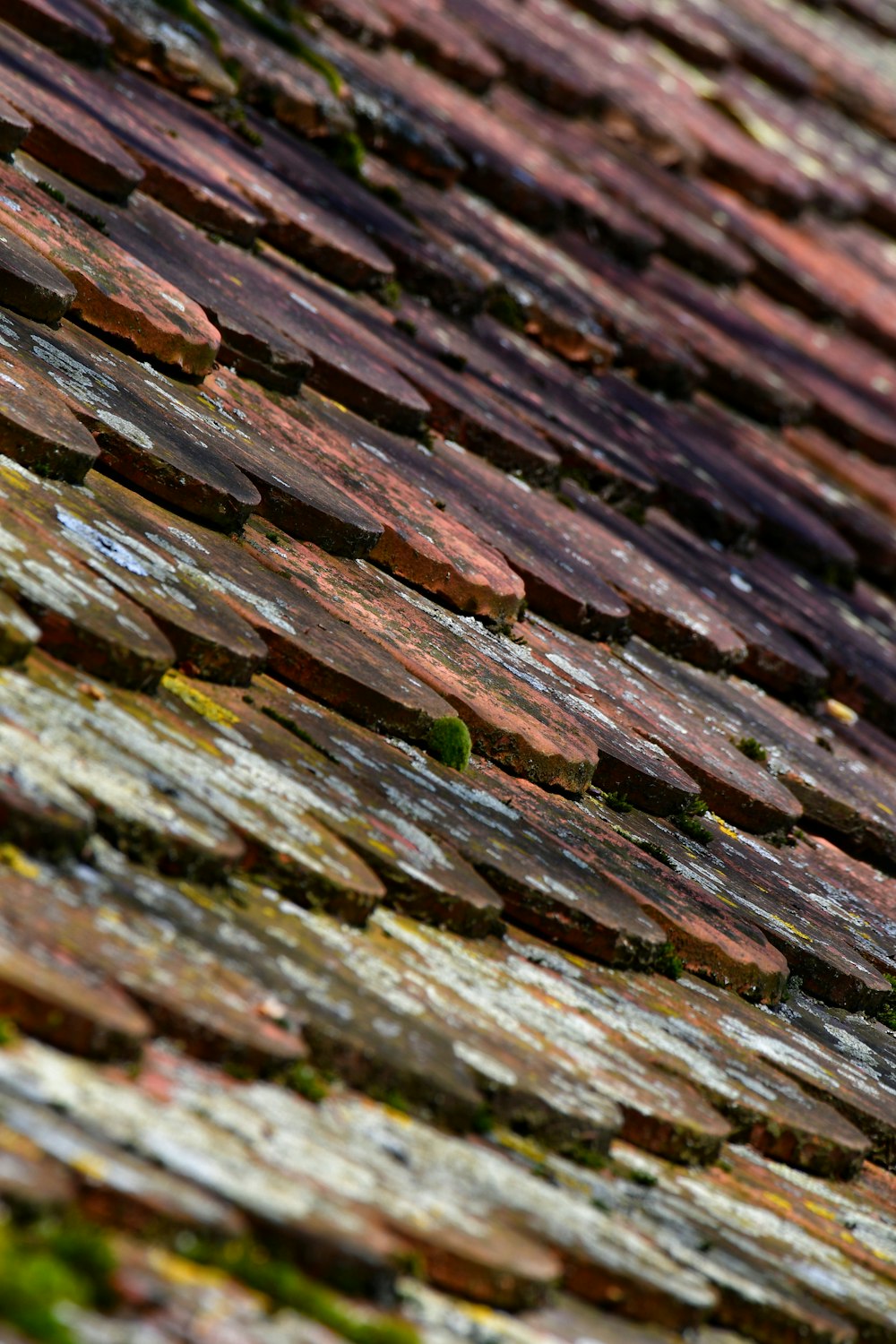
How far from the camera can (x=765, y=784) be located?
3.35m

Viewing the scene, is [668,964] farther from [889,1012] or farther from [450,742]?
[889,1012]

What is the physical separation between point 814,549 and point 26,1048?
135 inches

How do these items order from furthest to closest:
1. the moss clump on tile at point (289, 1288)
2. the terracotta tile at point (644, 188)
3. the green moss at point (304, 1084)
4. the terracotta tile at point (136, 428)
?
the terracotta tile at point (644, 188)
the terracotta tile at point (136, 428)
the green moss at point (304, 1084)
the moss clump on tile at point (289, 1288)

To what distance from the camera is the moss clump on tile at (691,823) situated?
3037 mm

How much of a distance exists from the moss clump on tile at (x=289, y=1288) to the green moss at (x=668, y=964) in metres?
1.11

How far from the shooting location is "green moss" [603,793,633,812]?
2896 millimetres

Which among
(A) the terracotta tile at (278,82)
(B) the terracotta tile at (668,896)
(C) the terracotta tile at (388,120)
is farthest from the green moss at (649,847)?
(C) the terracotta tile at (388,120)

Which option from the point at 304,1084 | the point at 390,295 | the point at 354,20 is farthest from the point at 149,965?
the point at 354,20

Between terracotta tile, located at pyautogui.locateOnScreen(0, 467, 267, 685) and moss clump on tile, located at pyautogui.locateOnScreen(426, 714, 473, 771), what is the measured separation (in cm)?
33

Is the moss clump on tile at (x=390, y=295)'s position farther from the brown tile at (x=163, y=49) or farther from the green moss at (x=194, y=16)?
the green moss at (x=194, y=16)

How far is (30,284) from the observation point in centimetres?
255

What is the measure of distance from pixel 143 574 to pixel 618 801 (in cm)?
103

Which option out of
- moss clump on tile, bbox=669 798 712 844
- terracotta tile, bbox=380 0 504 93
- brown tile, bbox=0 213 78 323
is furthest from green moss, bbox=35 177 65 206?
terracotta tile, bbox=380 0 504 93

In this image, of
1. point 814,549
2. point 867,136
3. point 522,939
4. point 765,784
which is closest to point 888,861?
point 765,784
